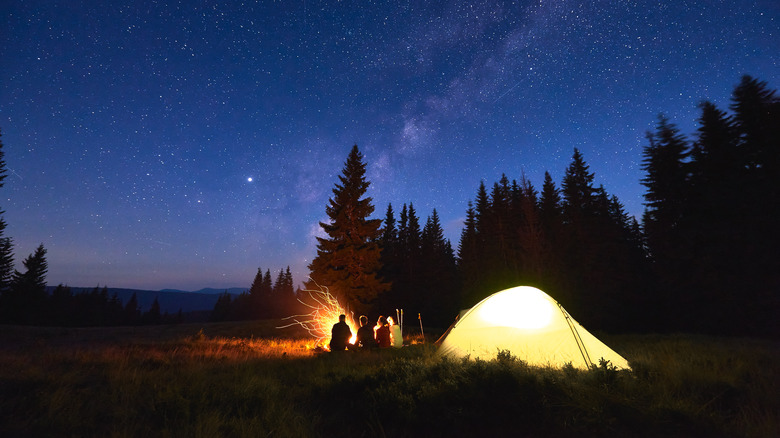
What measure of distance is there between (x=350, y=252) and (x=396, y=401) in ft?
56.7

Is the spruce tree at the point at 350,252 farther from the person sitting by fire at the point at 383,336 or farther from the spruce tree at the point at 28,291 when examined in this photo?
the spruce tree at the point at 28,291

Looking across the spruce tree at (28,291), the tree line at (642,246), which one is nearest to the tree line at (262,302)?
the spruce tree at (28,291)

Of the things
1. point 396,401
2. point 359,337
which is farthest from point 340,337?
point 396,401

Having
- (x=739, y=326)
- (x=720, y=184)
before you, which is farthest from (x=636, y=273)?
(x=720, y=184)

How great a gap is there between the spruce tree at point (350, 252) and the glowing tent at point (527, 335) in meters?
13.8

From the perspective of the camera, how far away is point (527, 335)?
6.93 m

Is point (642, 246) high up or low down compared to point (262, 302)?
up

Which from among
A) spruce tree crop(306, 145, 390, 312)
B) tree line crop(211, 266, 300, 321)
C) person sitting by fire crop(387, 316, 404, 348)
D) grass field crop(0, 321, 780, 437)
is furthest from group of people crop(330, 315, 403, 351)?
tree line crop(211, 266, 300, 321)

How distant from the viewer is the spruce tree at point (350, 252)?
69.6 feet

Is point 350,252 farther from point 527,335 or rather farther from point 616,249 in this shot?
point 616,249

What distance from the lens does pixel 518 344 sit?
688 cm

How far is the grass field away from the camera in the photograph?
3516mm

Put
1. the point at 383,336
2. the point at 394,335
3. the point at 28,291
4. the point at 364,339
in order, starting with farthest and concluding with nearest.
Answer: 1. the point at 28,291
2. the point at 394,335
3. the point at 383,336
4. the point at 364,339

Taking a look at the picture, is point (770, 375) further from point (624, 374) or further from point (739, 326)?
point (739, 326)
